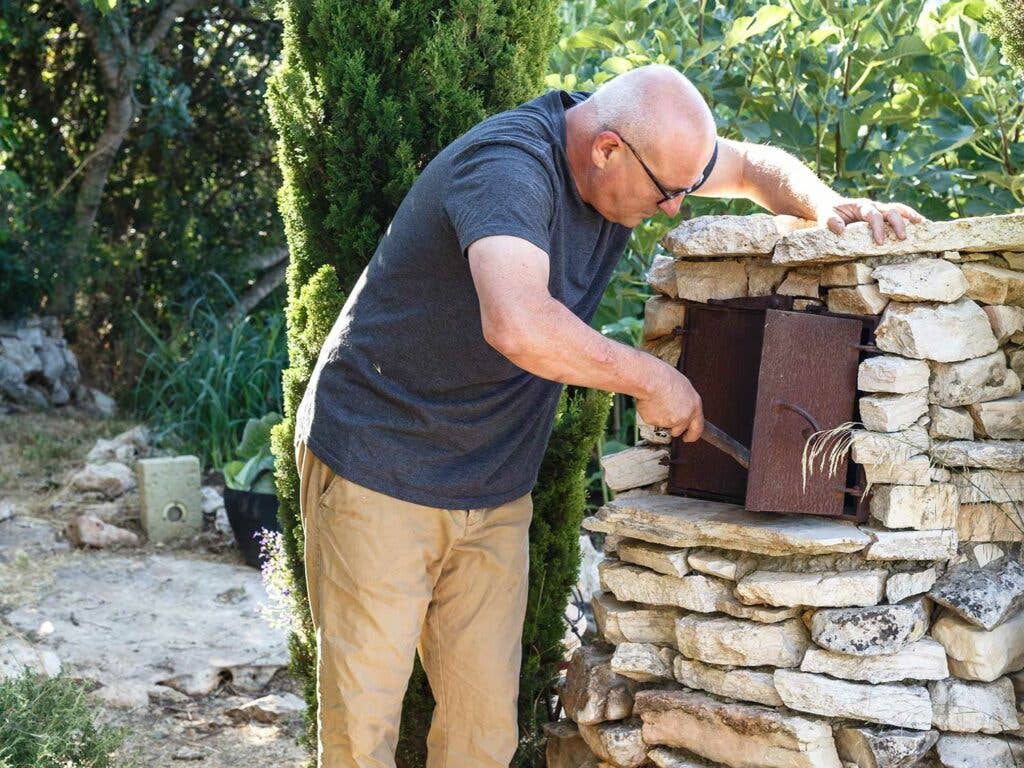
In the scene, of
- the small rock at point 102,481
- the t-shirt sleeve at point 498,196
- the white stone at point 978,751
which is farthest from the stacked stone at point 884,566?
the small rock at point 102,481

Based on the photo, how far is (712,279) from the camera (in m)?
3.03

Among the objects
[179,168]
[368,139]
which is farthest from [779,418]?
[179,168]

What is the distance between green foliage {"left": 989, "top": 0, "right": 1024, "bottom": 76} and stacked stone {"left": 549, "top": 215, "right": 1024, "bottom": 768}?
437 millimetres

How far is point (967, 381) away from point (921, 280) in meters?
0.27

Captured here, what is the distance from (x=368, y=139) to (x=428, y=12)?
38cm

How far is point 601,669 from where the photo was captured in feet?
9.91

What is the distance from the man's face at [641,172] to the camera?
2.33 metres

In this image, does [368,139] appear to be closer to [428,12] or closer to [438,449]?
[428,12]

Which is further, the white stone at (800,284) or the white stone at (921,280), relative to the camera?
the white stone at (800,284)

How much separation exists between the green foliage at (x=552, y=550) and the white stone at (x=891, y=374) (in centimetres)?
85

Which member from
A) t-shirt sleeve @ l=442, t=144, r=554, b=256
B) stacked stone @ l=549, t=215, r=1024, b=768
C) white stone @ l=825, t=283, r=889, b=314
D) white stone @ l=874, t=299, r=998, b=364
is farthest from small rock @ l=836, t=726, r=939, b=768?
t-shirt sleeve @ l=442, t=144, r=554, b=256

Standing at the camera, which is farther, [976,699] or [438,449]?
[976,699]

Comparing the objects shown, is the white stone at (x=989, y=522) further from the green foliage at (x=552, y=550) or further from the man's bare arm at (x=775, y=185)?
the green foliage at (x=552, y=550)

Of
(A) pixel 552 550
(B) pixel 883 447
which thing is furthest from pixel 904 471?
(A) pixel 552 550
